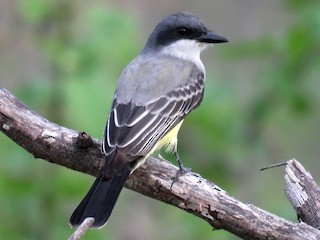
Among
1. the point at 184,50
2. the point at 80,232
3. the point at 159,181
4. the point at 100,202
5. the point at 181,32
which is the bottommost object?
the point at 100,202

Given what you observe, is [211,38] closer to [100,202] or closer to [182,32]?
[182,32]

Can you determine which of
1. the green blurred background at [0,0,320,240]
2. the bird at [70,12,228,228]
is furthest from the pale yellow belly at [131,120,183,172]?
the green blurred background at [0,0,320,240]

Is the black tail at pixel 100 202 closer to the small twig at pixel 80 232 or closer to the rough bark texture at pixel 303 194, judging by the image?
the small twig at pixel 80 232

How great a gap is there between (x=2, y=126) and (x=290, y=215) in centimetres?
223

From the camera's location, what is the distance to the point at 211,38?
684 cm

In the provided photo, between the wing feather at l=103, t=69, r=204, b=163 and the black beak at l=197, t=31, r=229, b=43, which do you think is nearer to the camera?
the wing feather at l=103, t=69, r=204, b=163

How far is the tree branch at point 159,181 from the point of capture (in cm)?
529

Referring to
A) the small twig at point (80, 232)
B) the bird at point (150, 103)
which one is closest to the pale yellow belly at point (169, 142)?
the bird at point (150, 103)

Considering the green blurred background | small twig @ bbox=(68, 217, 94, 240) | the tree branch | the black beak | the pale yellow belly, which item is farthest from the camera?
the black beak

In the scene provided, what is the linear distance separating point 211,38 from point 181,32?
0.22m

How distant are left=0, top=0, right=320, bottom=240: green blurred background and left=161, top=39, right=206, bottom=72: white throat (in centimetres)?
27

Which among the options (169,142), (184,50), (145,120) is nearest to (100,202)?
(145,120)

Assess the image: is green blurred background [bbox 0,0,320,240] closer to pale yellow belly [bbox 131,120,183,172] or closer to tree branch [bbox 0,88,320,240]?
pale yellow belly [bbox 131,120,183,172]

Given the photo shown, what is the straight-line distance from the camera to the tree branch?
529 centimetres
